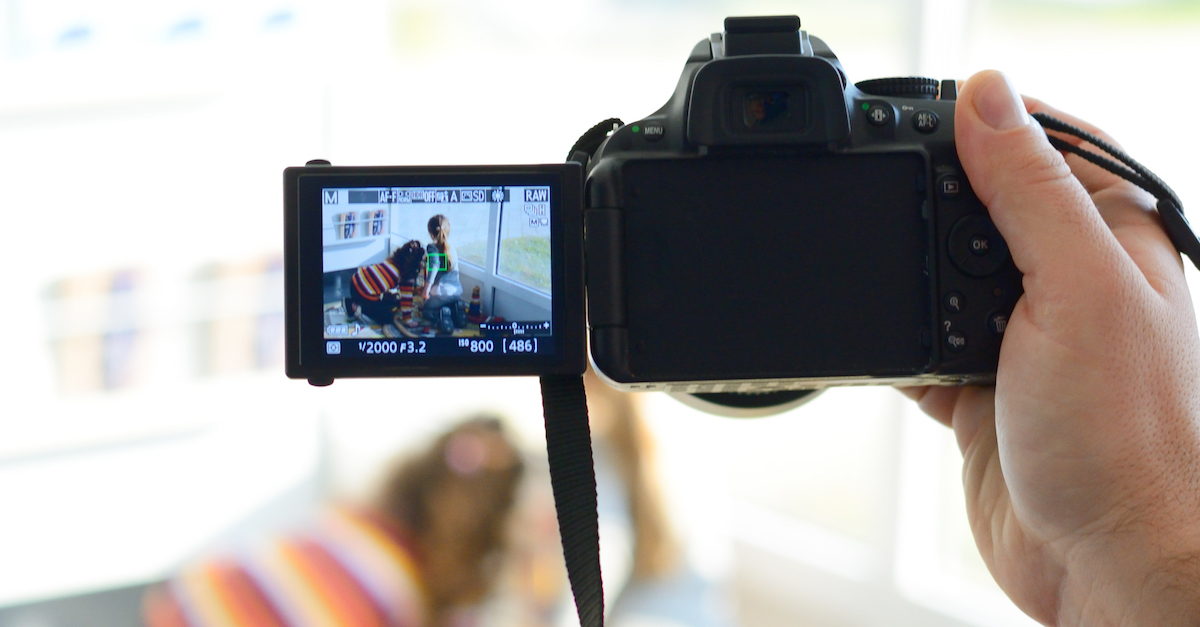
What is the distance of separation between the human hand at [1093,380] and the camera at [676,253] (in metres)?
0.04

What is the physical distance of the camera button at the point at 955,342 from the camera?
68cm

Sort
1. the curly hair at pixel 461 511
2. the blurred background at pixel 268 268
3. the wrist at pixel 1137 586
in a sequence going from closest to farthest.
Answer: the wrist at pixel 1137 586, the curly hair at pixel 461 511, the blurred background at pixel 268 268

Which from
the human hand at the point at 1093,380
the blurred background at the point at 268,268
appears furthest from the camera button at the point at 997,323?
the blurred background at the point at 268,268

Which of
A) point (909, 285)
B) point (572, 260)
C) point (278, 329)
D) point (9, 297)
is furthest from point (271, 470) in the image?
point (909, 285)

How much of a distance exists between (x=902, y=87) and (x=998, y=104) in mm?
77

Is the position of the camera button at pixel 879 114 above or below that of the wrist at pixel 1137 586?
above

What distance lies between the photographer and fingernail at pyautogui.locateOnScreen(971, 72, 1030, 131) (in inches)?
26.4

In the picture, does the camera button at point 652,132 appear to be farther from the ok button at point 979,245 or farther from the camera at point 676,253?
the ok button at point 979,245

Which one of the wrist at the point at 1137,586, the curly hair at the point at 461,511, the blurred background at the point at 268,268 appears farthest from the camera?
the blurred background at the point at 268,268

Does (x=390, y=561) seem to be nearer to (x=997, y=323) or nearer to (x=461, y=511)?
(x=461, y=511)

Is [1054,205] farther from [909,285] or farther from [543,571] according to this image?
[543,571]

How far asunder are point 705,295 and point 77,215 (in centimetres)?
172

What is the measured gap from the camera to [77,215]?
1867mm

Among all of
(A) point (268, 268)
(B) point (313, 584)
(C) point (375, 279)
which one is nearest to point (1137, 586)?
(C) point (375, 279)
